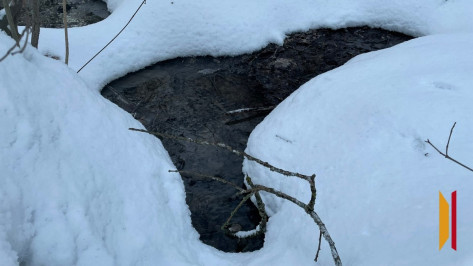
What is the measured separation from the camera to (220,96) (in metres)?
5.92

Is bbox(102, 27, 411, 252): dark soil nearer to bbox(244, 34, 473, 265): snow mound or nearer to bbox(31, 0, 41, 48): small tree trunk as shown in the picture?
bbox(244, 34, 473, 265): snow mound

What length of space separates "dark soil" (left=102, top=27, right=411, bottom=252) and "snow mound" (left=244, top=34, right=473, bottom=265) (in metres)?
0.43

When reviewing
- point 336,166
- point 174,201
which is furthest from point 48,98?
point 336,166

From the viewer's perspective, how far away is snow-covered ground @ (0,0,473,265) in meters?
2.50

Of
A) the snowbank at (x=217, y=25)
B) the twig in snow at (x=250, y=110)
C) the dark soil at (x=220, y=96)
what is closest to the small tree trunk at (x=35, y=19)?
the dark soil at (x=220, y=96)

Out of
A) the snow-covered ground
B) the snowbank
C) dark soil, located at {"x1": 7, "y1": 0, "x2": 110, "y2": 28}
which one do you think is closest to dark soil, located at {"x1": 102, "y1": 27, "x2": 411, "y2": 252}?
the snowbank

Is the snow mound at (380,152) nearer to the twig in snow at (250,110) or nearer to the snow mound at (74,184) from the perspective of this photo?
the twig in snow at (250,110)

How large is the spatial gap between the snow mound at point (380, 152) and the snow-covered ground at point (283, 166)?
0.01 meters

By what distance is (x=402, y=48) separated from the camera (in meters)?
4.93

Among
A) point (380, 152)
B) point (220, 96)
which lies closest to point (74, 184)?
point (380, 152)

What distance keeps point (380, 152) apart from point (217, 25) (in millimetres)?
4564

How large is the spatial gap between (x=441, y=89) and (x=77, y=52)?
17.8 feet

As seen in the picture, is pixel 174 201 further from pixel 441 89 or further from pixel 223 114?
pixel 441 89

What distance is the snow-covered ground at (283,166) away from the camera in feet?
8.21
